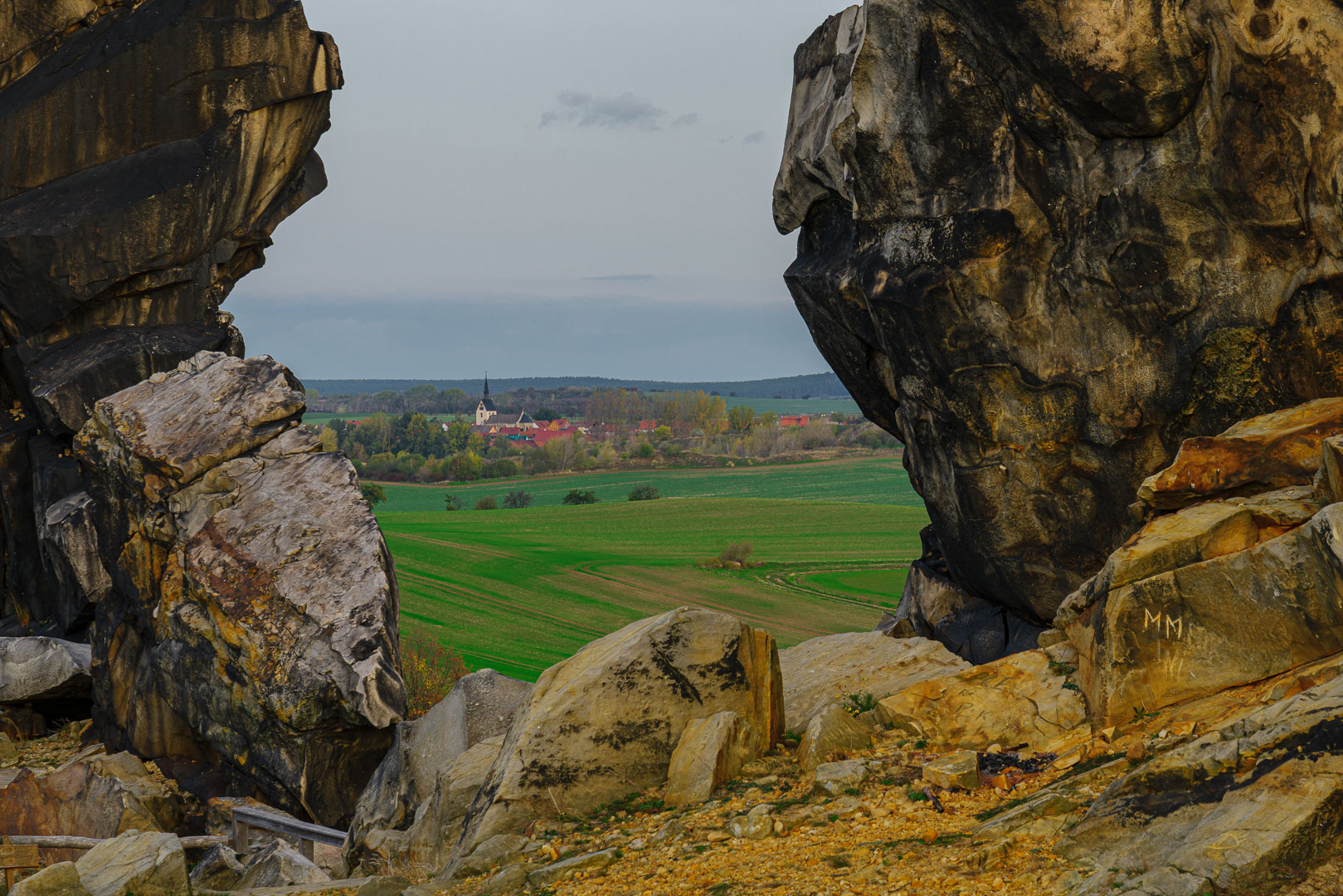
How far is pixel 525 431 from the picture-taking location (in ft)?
647

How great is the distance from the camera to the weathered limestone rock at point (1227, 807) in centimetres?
855

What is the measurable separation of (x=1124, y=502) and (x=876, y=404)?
27.4 ft

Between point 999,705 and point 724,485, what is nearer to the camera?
point 999,705

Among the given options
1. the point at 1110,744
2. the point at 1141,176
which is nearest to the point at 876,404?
the point at 1141,176

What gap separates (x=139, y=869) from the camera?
14.0 m

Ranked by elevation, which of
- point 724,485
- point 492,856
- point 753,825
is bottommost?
point 724,485

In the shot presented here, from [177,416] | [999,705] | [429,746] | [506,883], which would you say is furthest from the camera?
[177,416]

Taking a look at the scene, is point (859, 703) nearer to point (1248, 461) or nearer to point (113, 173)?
point (1248, 461)

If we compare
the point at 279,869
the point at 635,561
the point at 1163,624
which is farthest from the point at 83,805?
the point at 635,561

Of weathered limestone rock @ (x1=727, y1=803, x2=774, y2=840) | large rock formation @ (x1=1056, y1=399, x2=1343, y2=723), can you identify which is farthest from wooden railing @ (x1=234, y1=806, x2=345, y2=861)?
large rock formation @ (x1=1056, y1=399, x2=1343, y2=723)

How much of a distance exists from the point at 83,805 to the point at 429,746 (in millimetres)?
9841

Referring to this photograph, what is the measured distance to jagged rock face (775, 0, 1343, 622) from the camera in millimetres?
17016

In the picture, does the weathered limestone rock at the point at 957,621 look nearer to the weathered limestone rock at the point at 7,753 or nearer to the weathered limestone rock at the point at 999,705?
the weathered limestone rock at the point at 999,705

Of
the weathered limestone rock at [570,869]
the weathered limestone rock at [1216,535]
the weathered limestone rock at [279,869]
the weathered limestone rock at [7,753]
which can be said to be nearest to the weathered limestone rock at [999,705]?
the weathered limestone rock at [1216,535]
